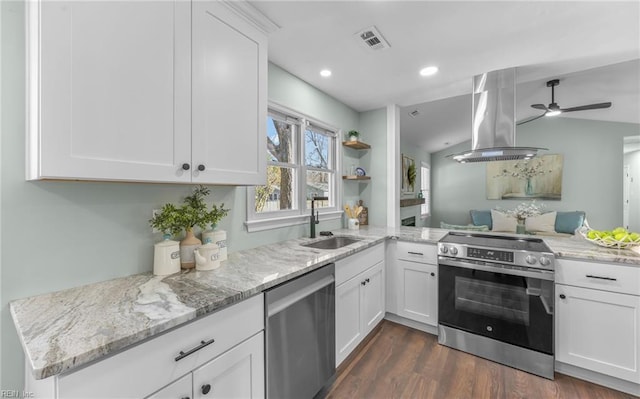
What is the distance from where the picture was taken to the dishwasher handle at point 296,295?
1234 mm

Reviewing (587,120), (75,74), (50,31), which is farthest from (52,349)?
(587,120)

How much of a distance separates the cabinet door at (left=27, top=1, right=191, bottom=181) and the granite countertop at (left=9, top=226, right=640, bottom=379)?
0.48m

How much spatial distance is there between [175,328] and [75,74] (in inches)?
38.1

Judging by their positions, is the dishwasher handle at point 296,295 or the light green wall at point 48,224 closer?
the light green wall at point 48,224

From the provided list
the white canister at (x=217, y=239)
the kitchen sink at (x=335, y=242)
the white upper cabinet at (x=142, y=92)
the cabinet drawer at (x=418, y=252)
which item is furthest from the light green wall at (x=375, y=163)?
the white canister at (x=217, y=239)

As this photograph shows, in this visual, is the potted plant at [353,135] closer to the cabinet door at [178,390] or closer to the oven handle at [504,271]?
the oven handle at [504,271]

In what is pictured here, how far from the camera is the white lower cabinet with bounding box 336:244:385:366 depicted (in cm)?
182

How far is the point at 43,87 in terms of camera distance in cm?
83

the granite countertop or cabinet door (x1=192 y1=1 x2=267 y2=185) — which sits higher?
cabinet door (x1=192 y1=1 x2=267 y2=185)

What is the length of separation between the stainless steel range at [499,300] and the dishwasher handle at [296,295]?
47.9 inches

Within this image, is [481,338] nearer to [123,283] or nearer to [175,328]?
[175,328]

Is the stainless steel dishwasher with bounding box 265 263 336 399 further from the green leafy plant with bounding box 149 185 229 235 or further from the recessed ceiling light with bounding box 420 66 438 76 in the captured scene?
the recessed ceiling light with bounding box 420 66 438 76

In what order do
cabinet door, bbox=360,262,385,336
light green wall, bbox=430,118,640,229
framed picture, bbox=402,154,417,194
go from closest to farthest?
cabinet door, bbox=360,262,385,336 < light green wall, bbox=430,118,640,229 < framed picture, bbox=402,154,417,194

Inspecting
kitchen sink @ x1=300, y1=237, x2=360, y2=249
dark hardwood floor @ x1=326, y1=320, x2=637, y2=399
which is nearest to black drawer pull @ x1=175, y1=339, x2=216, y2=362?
dark hardwood floor @ x1=326, y1=320, x2=637, y2=399
